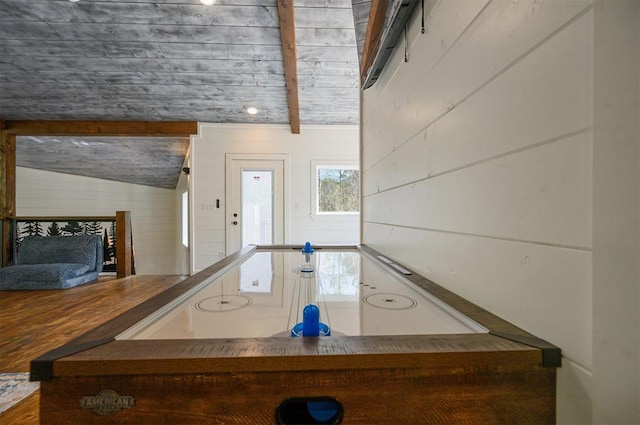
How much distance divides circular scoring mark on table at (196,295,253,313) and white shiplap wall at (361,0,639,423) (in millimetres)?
654

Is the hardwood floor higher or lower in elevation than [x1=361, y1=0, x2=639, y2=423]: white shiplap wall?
lower

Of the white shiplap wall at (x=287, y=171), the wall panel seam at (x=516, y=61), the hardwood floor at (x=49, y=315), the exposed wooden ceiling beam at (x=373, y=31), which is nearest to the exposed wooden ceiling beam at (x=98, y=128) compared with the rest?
the white shiplap wall at (x=287, y=171)

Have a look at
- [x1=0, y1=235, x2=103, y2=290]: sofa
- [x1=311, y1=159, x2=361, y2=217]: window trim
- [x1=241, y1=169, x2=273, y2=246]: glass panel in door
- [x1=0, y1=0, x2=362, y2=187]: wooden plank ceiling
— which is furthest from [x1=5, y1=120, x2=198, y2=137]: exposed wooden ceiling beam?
[x1=311, y1=159, x2=361, y2=217]: window trim

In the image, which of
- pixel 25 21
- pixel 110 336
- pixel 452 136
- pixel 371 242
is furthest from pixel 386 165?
pixel 25 21

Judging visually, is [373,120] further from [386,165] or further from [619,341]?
[619,341]

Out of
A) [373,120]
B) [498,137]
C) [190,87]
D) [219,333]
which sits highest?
[190,87]

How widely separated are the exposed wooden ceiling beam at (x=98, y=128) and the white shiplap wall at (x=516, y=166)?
4294mm

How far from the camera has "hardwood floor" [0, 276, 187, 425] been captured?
Result: 5.87 feet

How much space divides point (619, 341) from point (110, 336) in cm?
88

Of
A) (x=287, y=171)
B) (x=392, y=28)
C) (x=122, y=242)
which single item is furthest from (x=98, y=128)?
(x=392, y=28)

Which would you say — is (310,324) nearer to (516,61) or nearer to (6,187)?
(516,61)

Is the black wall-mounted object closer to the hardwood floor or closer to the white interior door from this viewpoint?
the hardwood floor

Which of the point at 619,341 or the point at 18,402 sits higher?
the point at 619,341

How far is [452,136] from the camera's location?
3.02 feet
